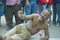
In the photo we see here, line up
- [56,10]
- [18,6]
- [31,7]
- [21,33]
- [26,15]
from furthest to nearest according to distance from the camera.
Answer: [56,10] < [31,7] < [18,6] < [26,15] < [21,33]

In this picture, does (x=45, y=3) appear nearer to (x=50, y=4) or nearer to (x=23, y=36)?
(x=50, y=4)

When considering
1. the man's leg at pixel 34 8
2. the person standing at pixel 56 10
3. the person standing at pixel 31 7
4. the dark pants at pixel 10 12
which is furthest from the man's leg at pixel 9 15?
the person standing at pixel 56 10

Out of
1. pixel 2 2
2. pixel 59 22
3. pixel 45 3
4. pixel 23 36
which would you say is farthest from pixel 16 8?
pixel 23 36

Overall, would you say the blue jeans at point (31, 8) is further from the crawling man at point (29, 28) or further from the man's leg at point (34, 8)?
the crawling man at point (29, 28)

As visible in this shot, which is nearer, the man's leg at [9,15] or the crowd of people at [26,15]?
the crowd of people at [26,15]

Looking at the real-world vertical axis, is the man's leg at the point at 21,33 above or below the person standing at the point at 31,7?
below

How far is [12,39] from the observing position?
408cm

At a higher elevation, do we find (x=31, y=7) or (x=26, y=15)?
(x=26, y=15)

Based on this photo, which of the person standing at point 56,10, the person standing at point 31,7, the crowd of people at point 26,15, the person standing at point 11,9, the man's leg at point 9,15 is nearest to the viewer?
the crowd of people at point 26,15

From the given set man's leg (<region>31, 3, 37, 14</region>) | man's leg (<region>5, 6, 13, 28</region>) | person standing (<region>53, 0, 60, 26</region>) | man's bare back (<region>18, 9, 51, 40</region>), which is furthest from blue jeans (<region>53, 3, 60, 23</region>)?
man's bare back (<region>18, 9, 51, 40</region>)

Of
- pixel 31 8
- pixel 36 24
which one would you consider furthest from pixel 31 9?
pixel 36 24

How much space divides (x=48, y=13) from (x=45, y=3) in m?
2.22

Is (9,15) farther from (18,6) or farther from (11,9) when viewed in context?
(18,6)

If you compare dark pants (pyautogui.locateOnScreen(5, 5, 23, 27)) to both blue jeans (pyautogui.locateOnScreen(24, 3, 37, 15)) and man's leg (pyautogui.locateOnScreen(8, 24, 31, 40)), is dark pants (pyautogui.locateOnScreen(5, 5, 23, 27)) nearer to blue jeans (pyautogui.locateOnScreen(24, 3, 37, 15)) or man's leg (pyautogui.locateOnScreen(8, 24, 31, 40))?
blue jeans (pyautogui.locateOnScreen(24, 3, 37, 15))
